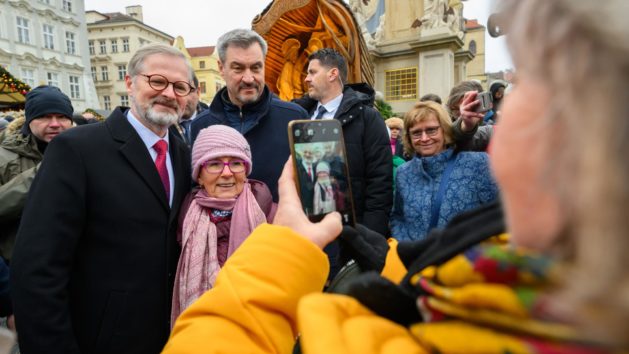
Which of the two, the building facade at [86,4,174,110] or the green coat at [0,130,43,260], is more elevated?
the building facade at [86,4,174,110]

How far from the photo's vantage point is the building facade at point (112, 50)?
51469 millimetres

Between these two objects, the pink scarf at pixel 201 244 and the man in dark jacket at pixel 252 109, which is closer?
the pink scarf at pixel 201 244

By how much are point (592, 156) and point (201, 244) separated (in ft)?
6.19

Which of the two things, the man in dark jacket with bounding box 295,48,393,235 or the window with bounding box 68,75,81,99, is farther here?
the window with bounding box 68,75,81,99

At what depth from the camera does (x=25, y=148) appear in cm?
321

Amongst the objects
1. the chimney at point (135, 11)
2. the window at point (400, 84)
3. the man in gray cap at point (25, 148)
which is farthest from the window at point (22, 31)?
the man in gray cap at point (25, 148)

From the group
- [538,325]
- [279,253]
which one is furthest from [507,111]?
[279,253]

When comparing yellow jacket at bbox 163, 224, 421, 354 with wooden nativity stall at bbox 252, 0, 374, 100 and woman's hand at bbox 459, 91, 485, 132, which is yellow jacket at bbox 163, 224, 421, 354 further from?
wooden nativity stall at bbox 252, 0, 374, 100

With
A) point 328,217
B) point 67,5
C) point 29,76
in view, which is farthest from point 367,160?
point 67,5

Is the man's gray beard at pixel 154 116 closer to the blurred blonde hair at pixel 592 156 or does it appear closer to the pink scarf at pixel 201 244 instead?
the pink scarf at pixel 201 244

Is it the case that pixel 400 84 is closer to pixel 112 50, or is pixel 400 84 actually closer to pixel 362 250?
pixel 362 250

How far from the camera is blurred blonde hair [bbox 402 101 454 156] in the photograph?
3.08 meters

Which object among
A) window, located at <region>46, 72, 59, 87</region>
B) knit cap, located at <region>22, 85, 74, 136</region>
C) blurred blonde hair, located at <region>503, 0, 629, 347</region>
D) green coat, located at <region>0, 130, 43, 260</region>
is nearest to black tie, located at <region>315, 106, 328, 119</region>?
knit cap, located at <region>22, 85, 74, 136</region>

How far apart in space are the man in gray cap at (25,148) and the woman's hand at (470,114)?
10.8 feet
